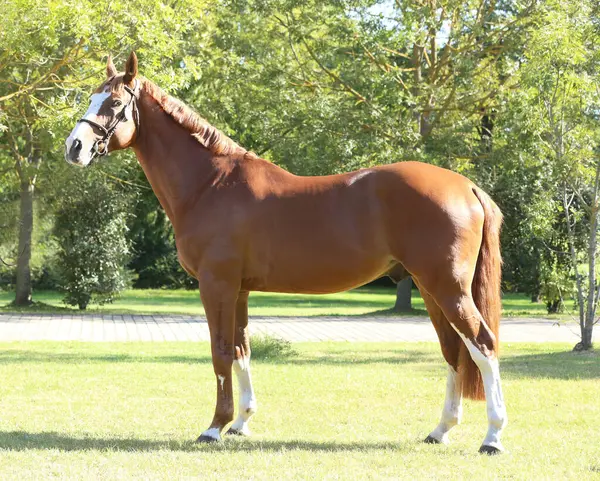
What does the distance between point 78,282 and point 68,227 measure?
1.32m

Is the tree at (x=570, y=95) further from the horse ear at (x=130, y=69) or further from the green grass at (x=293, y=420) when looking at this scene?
the horse ear at (x=130, y=69)

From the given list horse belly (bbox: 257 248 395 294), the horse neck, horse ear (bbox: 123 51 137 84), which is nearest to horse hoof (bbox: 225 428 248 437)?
horse belly (bbox: 257 248 395 294)

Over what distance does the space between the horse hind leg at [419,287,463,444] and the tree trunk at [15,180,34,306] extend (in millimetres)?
15823

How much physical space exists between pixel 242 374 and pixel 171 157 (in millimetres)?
1690

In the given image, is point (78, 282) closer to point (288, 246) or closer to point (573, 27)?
point (573, 27)

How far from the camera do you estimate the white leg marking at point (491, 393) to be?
5.68 m

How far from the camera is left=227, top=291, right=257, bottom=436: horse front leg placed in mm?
6367

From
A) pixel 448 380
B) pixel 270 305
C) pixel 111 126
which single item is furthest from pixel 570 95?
pixel 270 305

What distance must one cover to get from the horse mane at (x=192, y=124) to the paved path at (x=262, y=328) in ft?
26.2

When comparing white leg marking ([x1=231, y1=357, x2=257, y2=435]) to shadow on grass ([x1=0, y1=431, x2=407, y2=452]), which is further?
white leg marking ([x1=231, y1=357, x2=257, y2=435])

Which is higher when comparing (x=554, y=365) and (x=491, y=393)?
(x=491, y=393)

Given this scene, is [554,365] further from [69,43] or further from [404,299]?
[404,299]

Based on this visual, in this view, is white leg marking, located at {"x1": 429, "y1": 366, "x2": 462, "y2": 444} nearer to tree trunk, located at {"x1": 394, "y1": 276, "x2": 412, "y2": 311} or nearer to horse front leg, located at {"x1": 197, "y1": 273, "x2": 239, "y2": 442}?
horse front leg, located at {"x1": 197, "y1": 273, "x2": 239, "y2": 442}

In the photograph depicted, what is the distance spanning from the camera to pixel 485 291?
6.00 m
